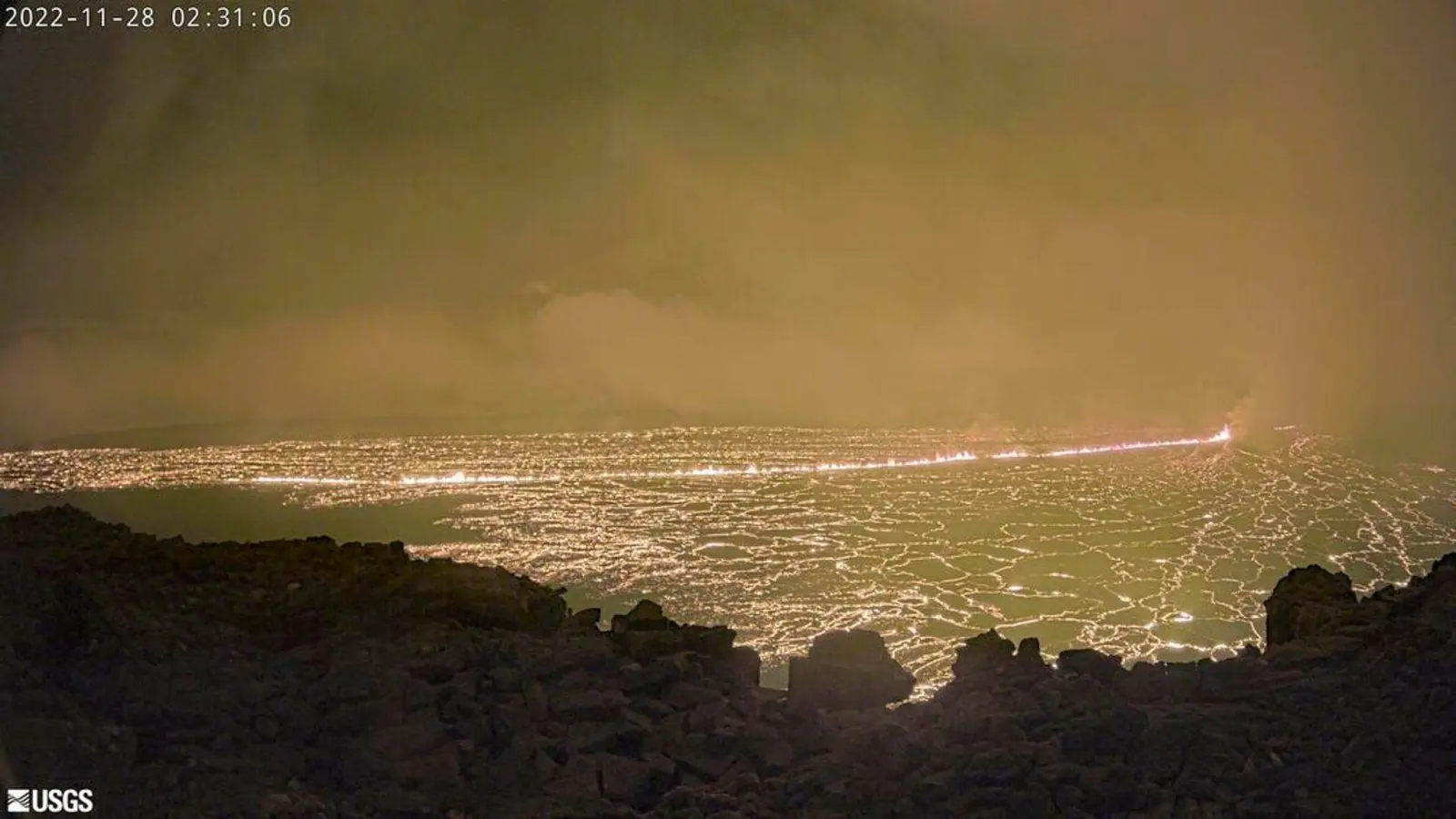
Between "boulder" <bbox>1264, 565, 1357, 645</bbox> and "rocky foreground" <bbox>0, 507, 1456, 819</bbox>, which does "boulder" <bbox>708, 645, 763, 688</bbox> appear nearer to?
"rocky foreground" <bbox>0, 507, 1456, 819</bbox>

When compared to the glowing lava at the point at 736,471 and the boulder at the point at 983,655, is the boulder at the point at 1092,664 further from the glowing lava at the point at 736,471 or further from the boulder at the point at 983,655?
the glowing lava at the point at 736,471

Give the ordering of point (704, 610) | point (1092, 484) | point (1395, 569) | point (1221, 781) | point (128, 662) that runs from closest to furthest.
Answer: point (1221, 781), point (128, 662), point (704, 610), point (1395, 569), point (1092, 484)

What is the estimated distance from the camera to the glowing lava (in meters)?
36.5

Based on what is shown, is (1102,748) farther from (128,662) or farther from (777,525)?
(777,525)

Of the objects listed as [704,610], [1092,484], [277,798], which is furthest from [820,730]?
[1092,484]

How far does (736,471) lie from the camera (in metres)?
40.1

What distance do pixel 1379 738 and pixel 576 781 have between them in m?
5.82

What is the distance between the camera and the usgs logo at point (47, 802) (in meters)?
5.73

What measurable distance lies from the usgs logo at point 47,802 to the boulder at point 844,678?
5106 millimetres

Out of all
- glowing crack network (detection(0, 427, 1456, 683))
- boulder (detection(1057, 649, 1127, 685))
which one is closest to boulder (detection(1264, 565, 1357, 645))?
boulder (detection(1057, 649, 1127, 685))

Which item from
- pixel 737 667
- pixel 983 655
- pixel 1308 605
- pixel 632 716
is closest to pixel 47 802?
pixel 632 716

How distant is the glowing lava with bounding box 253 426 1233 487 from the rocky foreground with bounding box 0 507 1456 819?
28103mm

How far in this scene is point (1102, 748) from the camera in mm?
6680

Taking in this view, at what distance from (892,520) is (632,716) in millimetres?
21800
